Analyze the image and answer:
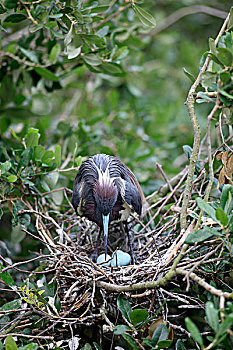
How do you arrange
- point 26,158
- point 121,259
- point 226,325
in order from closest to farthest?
point 226,325 → point 121,259 → point 26,158

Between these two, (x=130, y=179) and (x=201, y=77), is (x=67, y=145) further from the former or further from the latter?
(x=201, y=77)

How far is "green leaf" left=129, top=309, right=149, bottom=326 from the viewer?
169cm

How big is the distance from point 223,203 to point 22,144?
1486 mm

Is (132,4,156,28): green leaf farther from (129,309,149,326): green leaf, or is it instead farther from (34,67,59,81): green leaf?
(129,309,149,326): green leaf

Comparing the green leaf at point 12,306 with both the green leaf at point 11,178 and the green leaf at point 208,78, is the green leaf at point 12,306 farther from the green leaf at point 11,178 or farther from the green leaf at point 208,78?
the green leaf at point 208,78

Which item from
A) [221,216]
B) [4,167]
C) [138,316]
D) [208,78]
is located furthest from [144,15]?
[138,316]

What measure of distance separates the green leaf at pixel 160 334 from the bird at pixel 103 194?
A: 673 mm

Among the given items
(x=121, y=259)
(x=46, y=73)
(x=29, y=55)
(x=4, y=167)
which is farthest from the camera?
(x=46, y=73)

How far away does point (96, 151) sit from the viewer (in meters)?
3.17

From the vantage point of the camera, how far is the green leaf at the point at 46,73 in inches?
107

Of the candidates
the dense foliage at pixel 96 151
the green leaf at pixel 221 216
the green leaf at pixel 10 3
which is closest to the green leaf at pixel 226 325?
the dense foliage at pixel 96 151

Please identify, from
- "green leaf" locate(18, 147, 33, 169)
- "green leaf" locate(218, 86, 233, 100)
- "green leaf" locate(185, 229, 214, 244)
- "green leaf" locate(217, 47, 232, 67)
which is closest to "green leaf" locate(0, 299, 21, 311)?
"green leaf" locate(18, 147, 33, 169)

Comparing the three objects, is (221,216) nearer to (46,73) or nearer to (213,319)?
(213,319)

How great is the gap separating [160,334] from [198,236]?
44 cm
